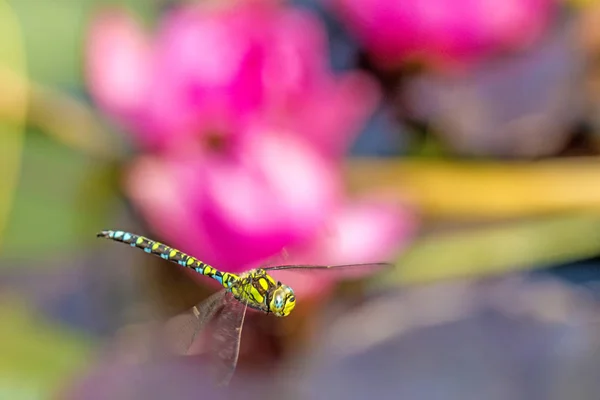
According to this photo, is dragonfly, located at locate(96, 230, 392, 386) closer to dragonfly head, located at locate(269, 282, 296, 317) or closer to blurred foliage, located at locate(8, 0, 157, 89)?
dragonfly head, located at locate(269, 282, 296, 317)

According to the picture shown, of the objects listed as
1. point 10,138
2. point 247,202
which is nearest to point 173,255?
point 247,202

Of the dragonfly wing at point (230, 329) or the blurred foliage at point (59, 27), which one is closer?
the dragonfly wing at point (230, 329)

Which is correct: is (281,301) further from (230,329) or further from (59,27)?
(59,27)

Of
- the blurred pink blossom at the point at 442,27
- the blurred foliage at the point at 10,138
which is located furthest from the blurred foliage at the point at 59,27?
the blurred pink blossom at the point at 442,27

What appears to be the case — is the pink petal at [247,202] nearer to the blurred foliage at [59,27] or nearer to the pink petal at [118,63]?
the pink petal at [118,63]

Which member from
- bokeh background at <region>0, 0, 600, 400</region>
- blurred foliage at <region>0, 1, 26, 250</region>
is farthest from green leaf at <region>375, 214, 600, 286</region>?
blurred foliage at <region>0, 1, 26, 250</region>

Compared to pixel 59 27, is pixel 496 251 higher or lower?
lower

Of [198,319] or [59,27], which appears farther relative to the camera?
[59,27]

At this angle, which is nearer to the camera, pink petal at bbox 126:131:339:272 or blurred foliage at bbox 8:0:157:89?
pink petal at bbox 126:131:339:272
